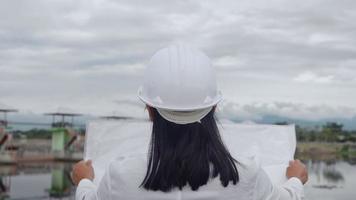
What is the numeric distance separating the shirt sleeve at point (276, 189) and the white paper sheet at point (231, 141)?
0.05m

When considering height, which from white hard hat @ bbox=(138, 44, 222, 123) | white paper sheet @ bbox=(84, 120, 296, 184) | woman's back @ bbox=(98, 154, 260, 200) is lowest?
woman's back @ bbox=(98, 154, 260, 200)

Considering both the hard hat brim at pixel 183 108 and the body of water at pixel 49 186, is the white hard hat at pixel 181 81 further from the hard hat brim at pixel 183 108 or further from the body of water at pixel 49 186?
the body of water at pixel 49 186

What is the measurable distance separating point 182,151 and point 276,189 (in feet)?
0.60

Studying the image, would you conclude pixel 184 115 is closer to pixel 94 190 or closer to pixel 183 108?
pixel 183 108

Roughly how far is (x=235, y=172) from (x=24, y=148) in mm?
19044

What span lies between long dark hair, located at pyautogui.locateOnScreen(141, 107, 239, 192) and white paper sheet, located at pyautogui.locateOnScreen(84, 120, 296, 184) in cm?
16

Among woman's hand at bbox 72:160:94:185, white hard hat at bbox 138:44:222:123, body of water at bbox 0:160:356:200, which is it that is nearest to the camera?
white hard hat at bbox 138:44:222:123

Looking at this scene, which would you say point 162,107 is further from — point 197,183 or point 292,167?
point 292,167

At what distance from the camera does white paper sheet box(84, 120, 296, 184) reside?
110 cm

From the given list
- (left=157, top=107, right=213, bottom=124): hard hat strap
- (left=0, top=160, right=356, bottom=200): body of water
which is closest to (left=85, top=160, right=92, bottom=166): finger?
(left=157, top=107, right=213, bottom=124): hard hat strap

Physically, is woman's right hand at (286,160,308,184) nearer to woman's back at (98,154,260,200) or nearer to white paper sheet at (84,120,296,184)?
white paper sheet at (84,120,296,184)

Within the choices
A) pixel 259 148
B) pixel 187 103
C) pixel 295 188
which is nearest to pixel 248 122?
pixel 259 148

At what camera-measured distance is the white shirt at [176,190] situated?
0.92 meters


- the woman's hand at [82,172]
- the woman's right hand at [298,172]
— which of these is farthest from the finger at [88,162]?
the woman's right hand at [298,172]
